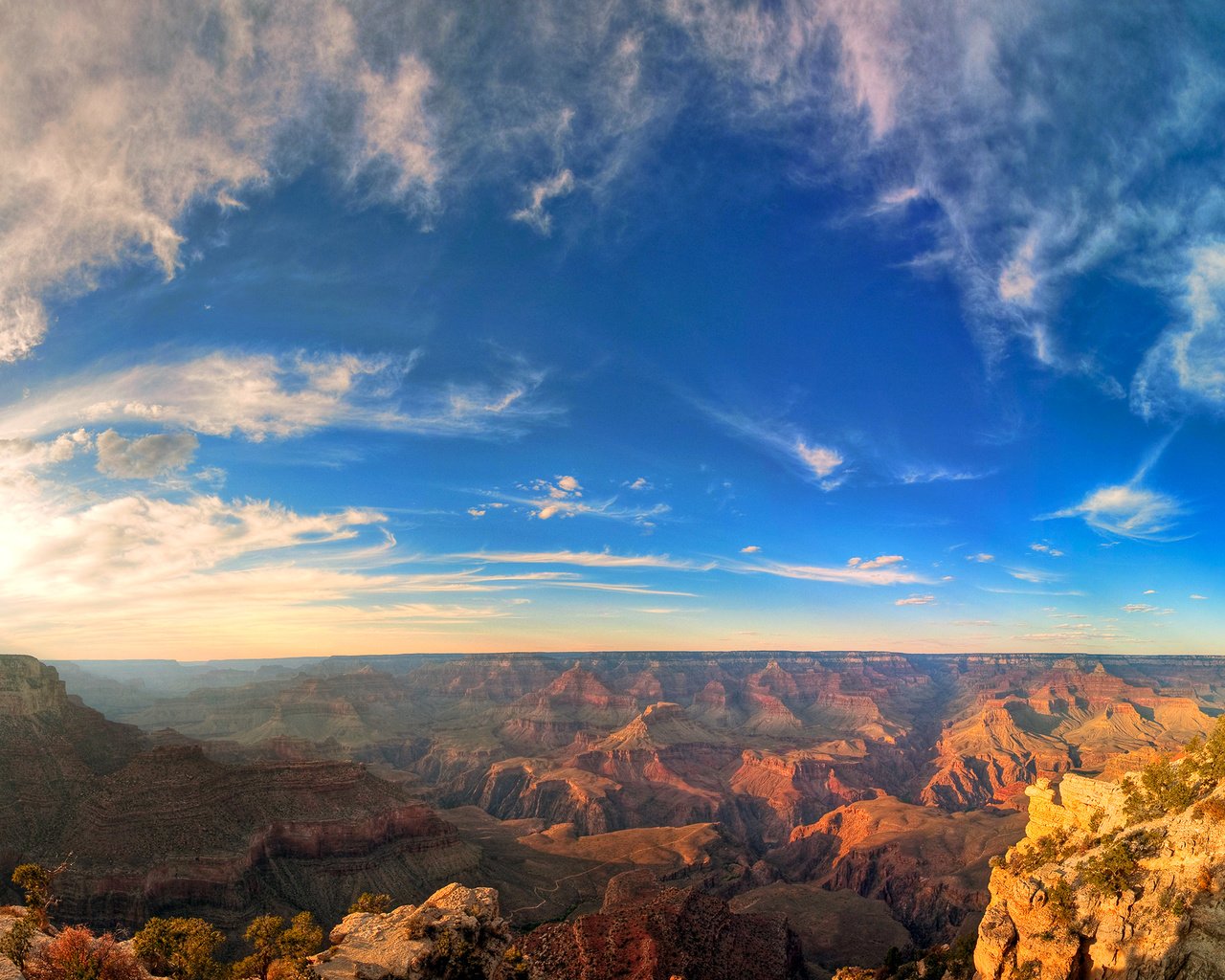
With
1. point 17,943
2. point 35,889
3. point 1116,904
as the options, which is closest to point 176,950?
point 35,889

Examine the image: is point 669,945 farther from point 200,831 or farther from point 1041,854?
point 200,831

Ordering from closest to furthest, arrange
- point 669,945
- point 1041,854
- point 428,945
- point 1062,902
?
point 428,945 < point 1062,902 < point 1041,854 < point 669,945

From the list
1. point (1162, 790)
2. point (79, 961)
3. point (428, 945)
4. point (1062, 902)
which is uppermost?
point (1162, 790)

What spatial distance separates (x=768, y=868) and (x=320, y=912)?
246 ft

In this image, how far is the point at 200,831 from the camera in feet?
266

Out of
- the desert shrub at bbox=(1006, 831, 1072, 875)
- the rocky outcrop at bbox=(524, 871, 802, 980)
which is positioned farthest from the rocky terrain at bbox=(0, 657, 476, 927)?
the desert shrub at bbox=(1006, 831, 1072, 875)

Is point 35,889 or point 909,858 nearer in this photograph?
point 35,889

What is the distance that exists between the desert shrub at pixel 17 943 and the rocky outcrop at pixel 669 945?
35322mm

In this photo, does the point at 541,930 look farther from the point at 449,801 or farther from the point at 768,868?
the point at 449,801

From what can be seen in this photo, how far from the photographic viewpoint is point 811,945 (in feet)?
258

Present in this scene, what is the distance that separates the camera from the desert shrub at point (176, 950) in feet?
98.1

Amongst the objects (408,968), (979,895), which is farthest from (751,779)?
(408,968)

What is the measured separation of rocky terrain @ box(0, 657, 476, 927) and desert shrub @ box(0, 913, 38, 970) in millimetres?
63299

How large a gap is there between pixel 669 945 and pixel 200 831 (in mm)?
63662
